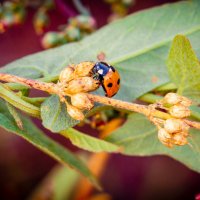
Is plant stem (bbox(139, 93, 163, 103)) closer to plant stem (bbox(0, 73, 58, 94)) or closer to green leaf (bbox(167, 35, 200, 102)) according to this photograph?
green leaf (bbox(167, 35, 200, 102))

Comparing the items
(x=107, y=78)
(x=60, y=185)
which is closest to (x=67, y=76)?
(x=107, y=78)

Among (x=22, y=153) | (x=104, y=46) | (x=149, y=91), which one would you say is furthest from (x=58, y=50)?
(x=22, y=153)

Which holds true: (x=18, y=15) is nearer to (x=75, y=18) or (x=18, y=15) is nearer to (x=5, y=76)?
(x=75, y=18)

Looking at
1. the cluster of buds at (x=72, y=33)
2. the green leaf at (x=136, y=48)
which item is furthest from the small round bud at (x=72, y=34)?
the green leaf at (x=136, y=48)

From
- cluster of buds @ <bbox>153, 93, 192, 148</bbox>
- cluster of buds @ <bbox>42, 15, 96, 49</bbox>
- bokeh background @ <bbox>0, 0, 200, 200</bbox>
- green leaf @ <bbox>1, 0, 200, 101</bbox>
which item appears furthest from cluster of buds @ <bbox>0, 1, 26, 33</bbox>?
cluster of buds @ <bbox>153, 93, 192, 148</bbox>

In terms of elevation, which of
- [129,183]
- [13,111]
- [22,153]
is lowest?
[129,183]

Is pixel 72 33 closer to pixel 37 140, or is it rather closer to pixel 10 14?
pixel 10 14
